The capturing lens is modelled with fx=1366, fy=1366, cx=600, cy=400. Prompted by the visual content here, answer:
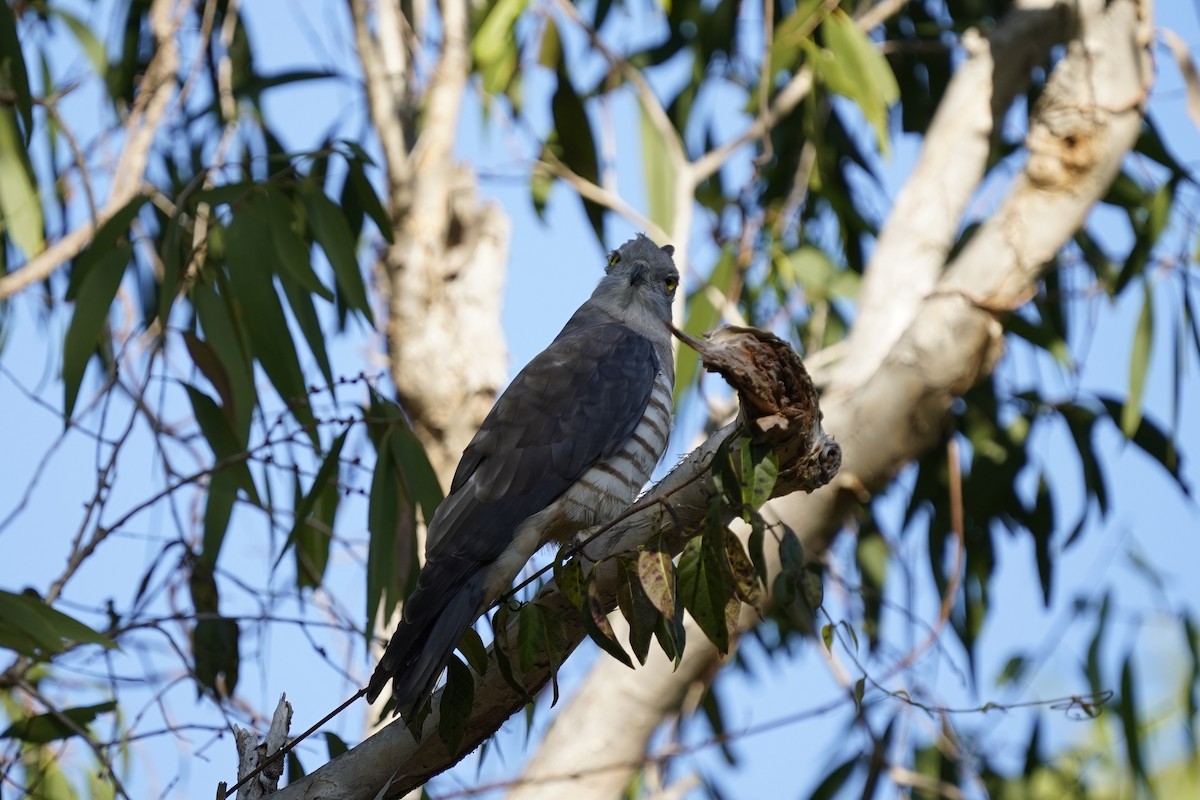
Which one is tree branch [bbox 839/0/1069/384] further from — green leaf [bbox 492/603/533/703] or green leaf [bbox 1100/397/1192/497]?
green leaf [bbox 492/603/533/703]

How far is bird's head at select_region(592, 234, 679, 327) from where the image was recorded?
3.52m

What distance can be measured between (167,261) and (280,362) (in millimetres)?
357

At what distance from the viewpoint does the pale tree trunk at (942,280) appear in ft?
12.5

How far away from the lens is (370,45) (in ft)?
16.6

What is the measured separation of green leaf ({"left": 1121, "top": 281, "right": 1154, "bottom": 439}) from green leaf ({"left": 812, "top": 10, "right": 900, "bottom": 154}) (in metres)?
1.07

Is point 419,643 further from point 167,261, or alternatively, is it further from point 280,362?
point 167,261

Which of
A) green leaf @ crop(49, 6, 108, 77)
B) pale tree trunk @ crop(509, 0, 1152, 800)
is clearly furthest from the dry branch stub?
green leaf @ crop(49, 6, 108, 77)

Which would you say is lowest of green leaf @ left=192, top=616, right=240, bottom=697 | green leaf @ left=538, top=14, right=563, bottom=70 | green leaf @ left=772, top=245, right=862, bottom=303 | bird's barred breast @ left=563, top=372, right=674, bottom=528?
bird's barred breast @ left=563, top=372, right=674, bottom=528

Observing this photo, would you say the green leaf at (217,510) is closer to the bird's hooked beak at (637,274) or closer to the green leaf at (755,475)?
the bird's hooked beak at (637,274)

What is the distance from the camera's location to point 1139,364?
4.46 meters

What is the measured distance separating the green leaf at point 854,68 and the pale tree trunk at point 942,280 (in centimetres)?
23

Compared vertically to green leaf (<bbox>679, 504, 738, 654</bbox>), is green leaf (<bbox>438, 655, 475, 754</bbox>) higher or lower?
higher

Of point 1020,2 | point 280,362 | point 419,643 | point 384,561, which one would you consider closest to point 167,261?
point 280,362

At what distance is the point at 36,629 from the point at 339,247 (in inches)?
51.7
